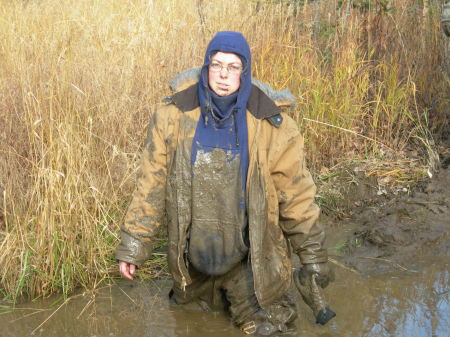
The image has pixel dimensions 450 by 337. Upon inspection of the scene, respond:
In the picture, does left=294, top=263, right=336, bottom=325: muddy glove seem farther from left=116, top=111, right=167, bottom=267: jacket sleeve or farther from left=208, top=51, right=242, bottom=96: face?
left=208, top=51, right=242, bottom=96: face

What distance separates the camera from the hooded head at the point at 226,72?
10.1ft

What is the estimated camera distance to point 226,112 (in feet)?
10.4

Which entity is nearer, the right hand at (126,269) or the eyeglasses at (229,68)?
the eyeglasses at (229,68)

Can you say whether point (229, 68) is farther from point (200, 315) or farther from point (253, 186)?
point (200, 315)

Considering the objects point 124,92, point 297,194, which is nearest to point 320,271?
point 297,194

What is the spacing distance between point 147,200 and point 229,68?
827mm

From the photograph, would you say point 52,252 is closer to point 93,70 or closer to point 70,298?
point 70,298

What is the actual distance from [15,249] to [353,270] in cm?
236

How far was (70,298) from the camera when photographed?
12.6 feet

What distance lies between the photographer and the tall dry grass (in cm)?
382

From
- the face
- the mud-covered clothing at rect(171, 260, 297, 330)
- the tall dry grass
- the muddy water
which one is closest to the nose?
the face

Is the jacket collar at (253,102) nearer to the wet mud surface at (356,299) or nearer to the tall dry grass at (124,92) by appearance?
the tall dry grass at (124,92)

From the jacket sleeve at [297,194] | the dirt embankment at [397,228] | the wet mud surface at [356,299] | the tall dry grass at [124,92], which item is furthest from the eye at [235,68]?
the dirt embankment at [397,228]

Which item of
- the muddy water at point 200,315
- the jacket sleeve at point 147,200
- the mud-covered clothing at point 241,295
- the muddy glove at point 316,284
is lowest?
the muddy water at point 200,315
